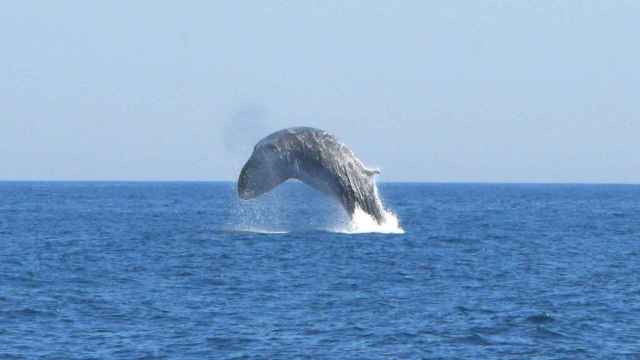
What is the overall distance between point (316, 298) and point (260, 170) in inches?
372

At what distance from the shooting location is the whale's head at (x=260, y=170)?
4844 centimetres

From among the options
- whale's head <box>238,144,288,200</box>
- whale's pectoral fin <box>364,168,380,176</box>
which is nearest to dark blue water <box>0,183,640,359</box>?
whale's head <box>238,144,288,200</box>

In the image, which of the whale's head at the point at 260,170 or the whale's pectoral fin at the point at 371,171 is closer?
the whale's head at the point at 260,170

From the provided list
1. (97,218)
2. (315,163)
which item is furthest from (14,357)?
(97,218)

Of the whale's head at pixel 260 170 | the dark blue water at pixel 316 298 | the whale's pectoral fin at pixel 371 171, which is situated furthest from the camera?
the whale's pectoral fin at pixel 371 171

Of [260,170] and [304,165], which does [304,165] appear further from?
[260,170]

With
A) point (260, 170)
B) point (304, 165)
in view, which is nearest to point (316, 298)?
point (260, 170)

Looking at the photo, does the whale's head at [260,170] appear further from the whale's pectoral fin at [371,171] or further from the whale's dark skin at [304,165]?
the whale's pectoral fin at [371,171]

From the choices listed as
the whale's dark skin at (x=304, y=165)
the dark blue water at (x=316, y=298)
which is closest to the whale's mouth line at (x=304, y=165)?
the whale's dark skin at (x=304, y=165)

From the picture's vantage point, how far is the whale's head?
48.4 meters

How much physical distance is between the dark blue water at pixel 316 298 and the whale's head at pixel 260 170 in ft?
11.9

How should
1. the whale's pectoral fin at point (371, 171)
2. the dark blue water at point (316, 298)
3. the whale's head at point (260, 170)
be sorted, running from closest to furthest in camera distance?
the dark blue water at point (316, 298) → the whale's head at point (260, 170) → the whale's pectoral fin at point (371, 171)

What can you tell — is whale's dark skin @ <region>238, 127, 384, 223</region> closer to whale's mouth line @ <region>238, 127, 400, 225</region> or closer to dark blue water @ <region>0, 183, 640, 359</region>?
whale's mouth line @ <region>238, 127, 400, 225</region>

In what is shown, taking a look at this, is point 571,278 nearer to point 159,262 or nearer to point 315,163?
point 315,163
